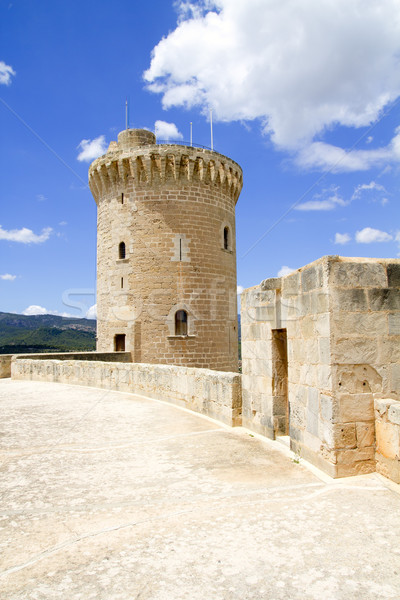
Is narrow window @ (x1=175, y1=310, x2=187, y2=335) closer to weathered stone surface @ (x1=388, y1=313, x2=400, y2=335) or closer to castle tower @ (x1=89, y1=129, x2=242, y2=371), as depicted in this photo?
castle tower @ (x1=89, y1=129, x2=242, y2=371)

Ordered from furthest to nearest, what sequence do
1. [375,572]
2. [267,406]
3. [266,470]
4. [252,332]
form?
[252,332]
[267,406]
[266,470]
[375,572]

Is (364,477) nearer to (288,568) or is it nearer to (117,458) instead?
(288,568)


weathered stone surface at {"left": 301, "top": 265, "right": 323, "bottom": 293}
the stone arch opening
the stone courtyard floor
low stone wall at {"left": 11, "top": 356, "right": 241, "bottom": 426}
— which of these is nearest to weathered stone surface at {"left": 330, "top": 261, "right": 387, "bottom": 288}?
weathered stone surface at {"left": 301, "top": 265, "right": 323, "bottom": 293}

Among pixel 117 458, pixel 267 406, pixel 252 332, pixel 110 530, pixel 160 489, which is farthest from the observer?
pixel 252 332

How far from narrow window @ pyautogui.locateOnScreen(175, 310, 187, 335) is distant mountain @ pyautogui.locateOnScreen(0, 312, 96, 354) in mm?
30228

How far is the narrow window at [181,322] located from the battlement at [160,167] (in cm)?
483

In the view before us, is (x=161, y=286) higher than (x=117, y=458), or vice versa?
(x=161, y=286)

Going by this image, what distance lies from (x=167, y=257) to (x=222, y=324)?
3.38m

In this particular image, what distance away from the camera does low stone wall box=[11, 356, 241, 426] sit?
6.38 m

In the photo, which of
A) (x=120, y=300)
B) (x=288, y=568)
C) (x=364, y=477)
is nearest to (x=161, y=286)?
(x=120, y=300)

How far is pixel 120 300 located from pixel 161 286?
1.77 meters

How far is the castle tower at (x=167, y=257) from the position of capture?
54.2 feet

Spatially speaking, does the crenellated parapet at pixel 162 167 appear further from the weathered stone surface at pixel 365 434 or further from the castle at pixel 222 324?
the weathered stone surface at pixel 365 434

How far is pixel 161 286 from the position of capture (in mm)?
16516
